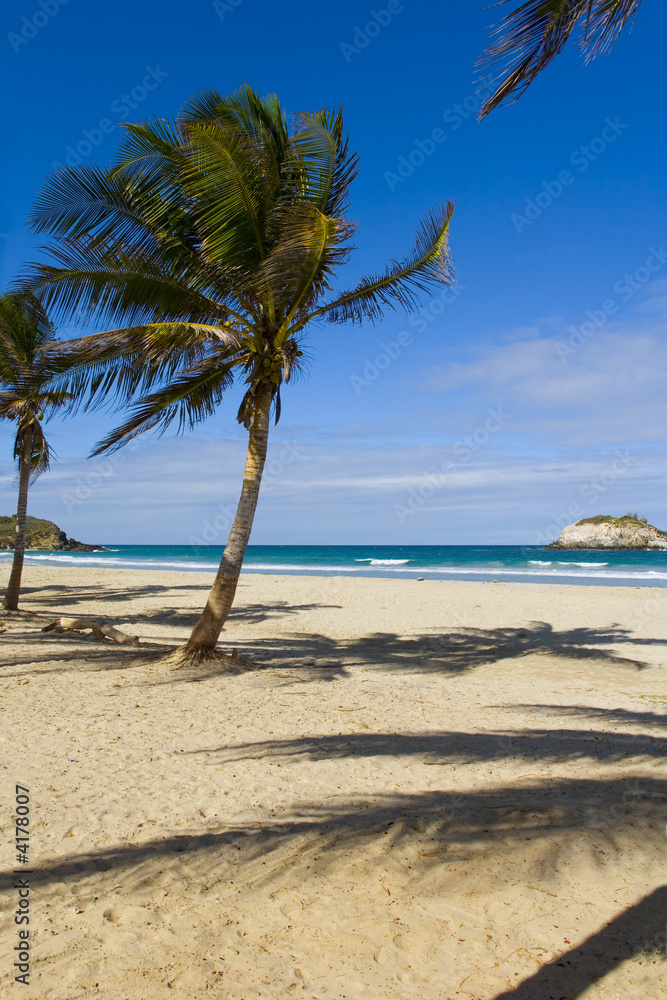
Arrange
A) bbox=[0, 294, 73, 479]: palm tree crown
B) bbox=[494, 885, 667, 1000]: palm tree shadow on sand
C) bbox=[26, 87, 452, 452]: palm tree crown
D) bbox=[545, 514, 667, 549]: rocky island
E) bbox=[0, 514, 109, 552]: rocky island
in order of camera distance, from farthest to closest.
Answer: bbox=[0, 514, 109, 552]: rocky island, bbox=[545, 514, 667, 549]: rocky island, bbox=[0, 294, 73, 479]: palm tree crown, bbox=[26, 87, 452, 452]: palm tree crown, bbox=[494, 885, 667, 1000]: palm tree shadow on sand

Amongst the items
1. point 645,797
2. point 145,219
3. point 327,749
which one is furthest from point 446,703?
point 145,219

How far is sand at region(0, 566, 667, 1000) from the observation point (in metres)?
2.60

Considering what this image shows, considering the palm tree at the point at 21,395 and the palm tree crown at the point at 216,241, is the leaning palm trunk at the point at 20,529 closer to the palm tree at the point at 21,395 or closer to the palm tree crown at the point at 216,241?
the palm tree at the point at 21,395

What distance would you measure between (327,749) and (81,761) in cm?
201

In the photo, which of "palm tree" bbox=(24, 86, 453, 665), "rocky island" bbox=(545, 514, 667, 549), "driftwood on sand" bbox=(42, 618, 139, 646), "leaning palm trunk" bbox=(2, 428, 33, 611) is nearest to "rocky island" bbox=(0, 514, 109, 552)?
"rocky island" bbox=(545, 514, 667, 549)

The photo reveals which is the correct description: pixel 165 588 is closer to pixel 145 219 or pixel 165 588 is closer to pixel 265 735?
pixel 145 219

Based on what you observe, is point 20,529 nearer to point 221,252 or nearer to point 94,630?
point 94,630

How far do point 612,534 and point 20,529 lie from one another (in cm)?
6692

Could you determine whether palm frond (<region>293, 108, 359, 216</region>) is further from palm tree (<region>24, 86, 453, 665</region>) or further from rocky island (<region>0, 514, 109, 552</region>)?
rocky island (<region>0, 514, 109, 552</region>)

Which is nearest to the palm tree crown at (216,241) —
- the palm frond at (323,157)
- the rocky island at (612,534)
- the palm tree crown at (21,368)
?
the palm frond at (323,157)

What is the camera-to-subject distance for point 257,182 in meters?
7.93

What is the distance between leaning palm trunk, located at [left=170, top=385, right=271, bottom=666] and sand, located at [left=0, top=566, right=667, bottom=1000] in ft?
1.65

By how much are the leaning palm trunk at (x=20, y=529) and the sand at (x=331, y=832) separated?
5190 millimetres

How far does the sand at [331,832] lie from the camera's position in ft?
8.53
